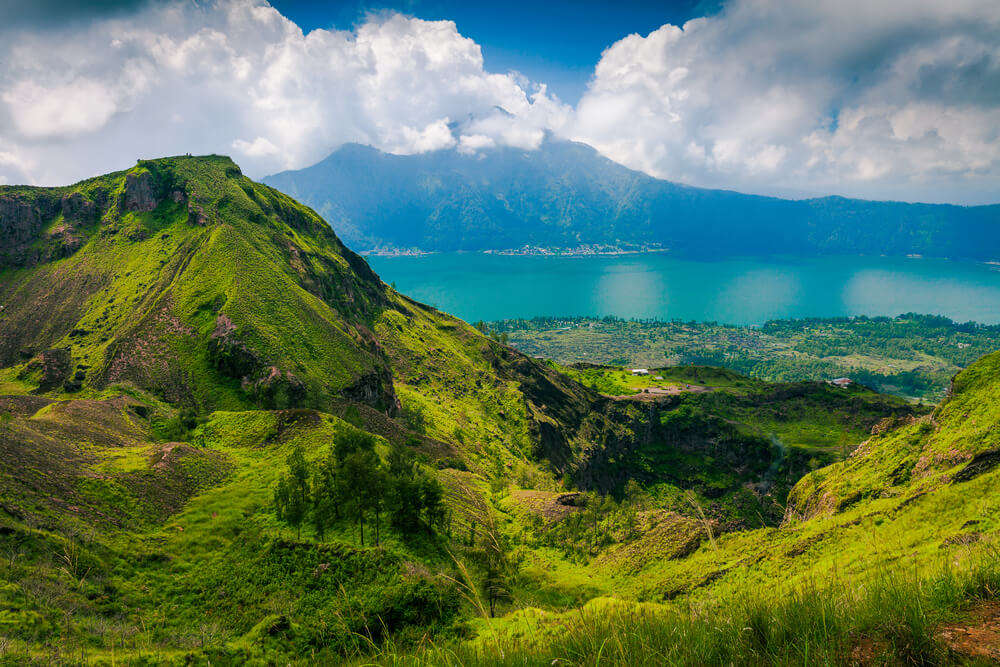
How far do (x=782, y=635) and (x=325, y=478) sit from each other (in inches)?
1365

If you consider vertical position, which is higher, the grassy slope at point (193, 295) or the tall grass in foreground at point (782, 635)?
the grassy slope at point (193, 295)

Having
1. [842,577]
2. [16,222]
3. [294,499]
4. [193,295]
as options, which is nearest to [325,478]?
Result: [294,499]

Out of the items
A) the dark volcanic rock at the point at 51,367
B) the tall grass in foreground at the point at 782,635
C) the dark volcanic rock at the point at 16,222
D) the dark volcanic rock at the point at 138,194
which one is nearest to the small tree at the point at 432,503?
the tall grass in foreground at the point at 782,635

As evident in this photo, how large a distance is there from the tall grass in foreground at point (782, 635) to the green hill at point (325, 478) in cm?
7

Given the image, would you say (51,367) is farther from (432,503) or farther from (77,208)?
(432,503)

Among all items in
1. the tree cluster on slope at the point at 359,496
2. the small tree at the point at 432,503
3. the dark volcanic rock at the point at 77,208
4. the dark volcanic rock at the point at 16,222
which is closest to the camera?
the tree cluster on slope at the point at 359,496

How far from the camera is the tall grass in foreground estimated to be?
5.33 metres

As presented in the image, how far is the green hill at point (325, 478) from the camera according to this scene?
1852 centimetres

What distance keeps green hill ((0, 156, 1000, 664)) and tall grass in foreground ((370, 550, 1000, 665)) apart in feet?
0.22

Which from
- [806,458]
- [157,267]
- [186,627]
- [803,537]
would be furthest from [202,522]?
[806,458]

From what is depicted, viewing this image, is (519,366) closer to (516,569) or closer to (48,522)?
A: (516,569)

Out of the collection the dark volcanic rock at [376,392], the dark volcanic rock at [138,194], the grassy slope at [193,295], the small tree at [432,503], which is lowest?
the small tree at [432,503]

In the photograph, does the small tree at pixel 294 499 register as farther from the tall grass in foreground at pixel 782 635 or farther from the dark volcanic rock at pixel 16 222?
the dark volcanic rock at pixel 16 222

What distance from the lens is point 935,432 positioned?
43.2m
